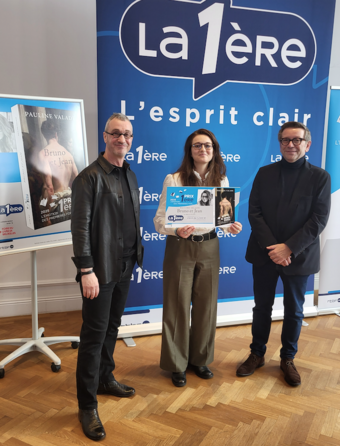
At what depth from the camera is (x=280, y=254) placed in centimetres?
257

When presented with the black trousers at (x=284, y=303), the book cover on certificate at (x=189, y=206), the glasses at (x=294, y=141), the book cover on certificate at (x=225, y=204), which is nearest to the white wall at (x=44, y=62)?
the book cover on certificate at (x=189, y=206)

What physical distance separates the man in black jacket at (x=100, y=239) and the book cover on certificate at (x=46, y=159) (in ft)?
2.77

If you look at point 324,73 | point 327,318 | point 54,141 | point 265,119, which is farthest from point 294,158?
point 327,318

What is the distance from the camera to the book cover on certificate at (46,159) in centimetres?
269

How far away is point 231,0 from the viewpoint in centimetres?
322

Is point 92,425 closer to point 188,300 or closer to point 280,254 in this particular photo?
point 188,300

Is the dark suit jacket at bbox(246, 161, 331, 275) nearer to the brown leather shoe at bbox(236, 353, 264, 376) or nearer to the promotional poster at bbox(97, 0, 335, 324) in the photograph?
the brown leather shoe at bbox(236, 353, 264, 376)

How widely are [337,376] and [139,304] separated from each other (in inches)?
67.3

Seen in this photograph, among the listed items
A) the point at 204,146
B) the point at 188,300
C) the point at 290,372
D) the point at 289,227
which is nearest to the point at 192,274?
the point at 188,300

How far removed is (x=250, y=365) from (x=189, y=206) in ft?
4.45

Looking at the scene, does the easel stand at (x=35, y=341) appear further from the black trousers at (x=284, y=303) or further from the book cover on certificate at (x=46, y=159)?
the black trousers at (x=284, y=303)

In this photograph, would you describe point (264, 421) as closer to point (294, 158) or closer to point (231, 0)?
point (294, 158)

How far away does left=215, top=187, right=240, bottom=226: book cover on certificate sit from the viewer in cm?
237

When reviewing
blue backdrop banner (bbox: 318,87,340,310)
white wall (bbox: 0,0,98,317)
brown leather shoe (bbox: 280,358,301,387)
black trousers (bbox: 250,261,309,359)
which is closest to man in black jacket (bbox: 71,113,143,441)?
black trousers (bbox: 250,261,309,359)
